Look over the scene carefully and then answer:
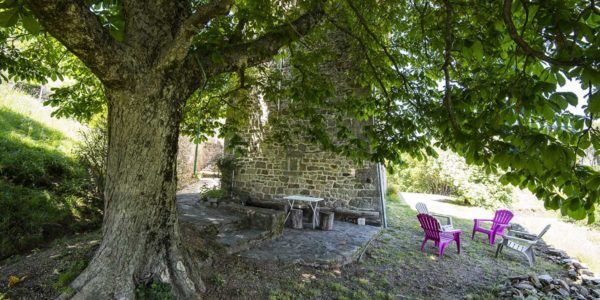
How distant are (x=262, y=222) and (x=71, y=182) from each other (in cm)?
458

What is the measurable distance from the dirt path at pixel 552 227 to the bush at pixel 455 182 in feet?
2.15

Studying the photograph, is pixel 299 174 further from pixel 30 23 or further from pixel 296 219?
pixel 30 23

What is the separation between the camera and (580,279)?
5359mm

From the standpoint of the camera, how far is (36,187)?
21.0 feet

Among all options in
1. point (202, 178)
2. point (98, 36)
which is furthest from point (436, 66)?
point (202, 178)

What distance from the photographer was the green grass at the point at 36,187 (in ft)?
16.5

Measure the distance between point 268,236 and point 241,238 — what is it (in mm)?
728

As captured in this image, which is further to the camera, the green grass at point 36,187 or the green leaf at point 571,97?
the green grass at point 36,187

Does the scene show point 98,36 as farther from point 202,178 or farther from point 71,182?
point 202,178

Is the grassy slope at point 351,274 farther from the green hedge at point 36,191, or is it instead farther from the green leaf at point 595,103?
the green leaf at point 595,103

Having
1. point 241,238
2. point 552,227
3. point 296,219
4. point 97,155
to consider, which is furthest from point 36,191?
point 552,227

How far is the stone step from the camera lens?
487 cm

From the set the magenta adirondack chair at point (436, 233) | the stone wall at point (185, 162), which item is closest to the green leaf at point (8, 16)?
the magenta adirondack chair at point (436, 233)

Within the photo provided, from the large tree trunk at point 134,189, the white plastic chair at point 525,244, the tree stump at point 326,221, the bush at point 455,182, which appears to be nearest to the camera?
the large tree trunk at point 134,189
